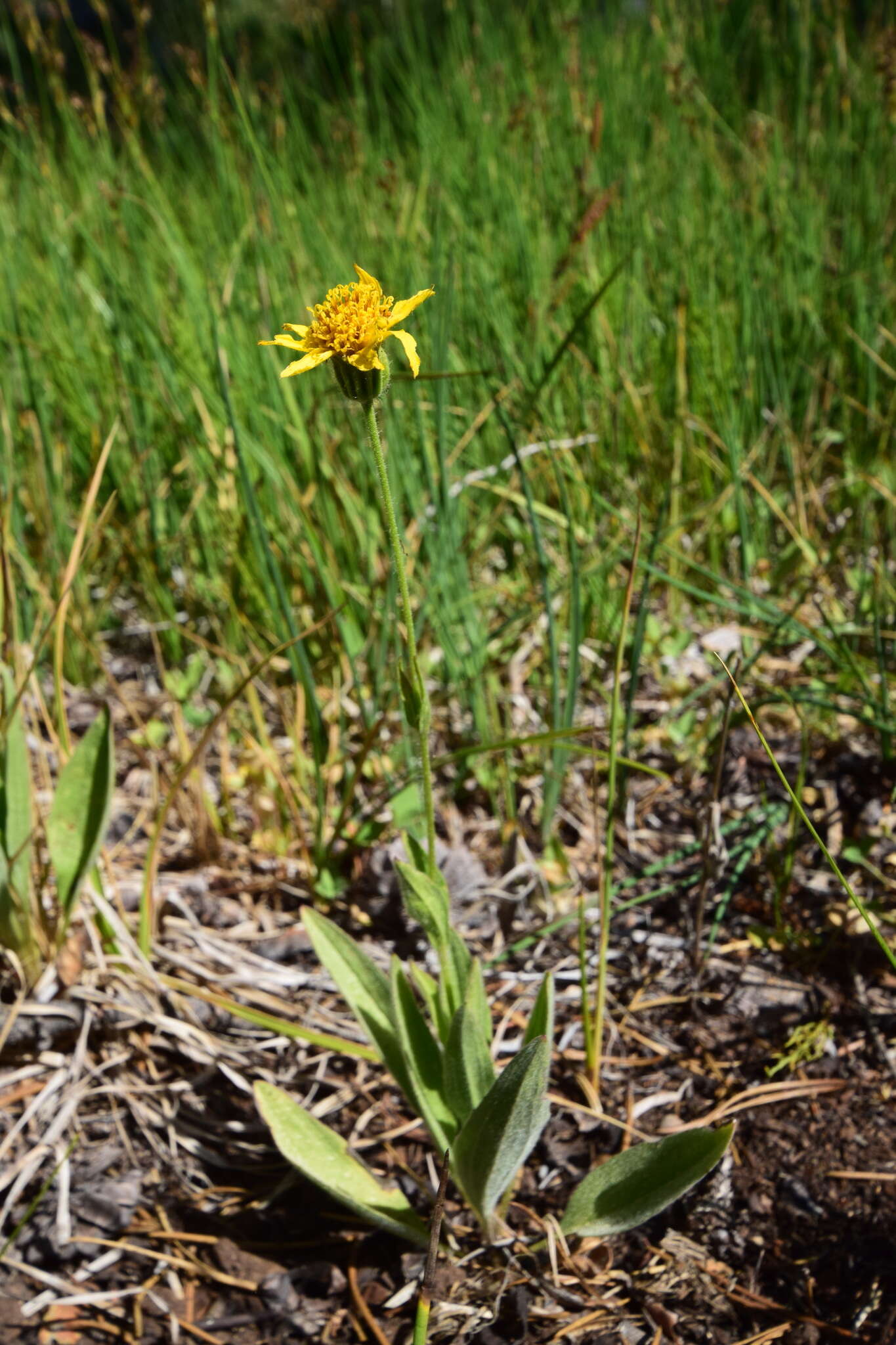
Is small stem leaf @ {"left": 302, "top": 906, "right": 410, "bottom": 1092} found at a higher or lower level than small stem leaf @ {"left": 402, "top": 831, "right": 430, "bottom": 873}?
lower

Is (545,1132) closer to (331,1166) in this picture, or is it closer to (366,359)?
(331,1166)

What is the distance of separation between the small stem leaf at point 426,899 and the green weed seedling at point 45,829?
18.8 inches

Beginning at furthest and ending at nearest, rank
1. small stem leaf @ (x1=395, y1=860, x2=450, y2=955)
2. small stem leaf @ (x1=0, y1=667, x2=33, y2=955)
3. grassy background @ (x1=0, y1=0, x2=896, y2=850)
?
grassy background @ (x1=0, y1=0, x2=896, y2=850), small stem leaf @ (x1=0, y1=667, x2=33, y2=955), small stem leaf @ (x1=395, y1=860, x2=450, y2=955)

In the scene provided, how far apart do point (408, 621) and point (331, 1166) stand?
0.56m

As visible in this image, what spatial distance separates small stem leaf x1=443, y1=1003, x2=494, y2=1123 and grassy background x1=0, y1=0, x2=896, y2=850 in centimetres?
48

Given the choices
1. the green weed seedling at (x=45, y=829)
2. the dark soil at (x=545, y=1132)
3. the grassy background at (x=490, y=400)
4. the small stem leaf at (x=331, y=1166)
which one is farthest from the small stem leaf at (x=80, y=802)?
the small stem leaf at (x=331, y=1166)

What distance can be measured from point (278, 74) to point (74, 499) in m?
1.66

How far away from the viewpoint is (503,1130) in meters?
0.82

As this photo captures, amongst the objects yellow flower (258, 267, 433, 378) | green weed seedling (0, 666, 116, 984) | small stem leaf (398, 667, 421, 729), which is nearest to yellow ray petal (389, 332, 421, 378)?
yellow flower (258, 267, 433, 378)

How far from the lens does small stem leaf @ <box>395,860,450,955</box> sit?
0.82 m

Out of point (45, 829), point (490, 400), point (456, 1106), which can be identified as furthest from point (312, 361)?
point (490, 400)

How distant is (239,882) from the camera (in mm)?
1404

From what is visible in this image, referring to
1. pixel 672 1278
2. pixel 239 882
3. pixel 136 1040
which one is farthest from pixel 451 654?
pixel 672 1278

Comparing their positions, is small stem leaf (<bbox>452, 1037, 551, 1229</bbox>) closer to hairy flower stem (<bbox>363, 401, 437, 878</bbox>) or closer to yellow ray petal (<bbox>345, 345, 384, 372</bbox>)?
hairy flower stem (<bbox>363, 401, 437, 878</bbox>)
